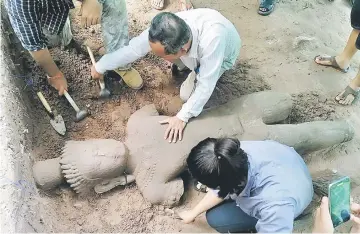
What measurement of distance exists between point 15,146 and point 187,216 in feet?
3.05

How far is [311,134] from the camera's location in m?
2.57

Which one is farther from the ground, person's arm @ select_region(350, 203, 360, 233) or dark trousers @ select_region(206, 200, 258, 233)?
person's arm @ select_region(350, 203, 360, 233)

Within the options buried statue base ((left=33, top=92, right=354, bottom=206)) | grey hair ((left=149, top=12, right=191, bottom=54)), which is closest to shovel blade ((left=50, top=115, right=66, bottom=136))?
buried statue base ((left=33, top=92, right=354, bottom=206))

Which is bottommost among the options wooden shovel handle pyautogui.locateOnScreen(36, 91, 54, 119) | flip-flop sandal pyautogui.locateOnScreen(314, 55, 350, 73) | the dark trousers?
the dark trousers

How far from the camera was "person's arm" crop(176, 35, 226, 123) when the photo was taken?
2.35 metres

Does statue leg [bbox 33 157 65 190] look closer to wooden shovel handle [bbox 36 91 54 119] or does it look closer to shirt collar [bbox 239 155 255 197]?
wooden shovel handle [bbox 36 91 54 119]

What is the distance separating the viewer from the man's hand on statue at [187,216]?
2.33 meters

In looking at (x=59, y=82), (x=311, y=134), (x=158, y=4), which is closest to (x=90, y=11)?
(x=59, y=82)

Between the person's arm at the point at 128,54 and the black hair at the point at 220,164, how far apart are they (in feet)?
2.71

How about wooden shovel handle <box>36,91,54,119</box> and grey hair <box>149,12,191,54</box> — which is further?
wooden shovel handle <box>36,91,54,119</box>

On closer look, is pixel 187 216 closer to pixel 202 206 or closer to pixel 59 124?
pixel 202 206

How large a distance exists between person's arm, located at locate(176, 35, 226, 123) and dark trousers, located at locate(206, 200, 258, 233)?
1.66 feet

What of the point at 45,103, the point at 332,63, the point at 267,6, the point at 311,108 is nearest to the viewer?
the point at 45,103

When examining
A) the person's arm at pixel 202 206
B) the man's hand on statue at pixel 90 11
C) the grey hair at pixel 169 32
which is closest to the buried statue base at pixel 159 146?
the person's arm at pixel 202 206
